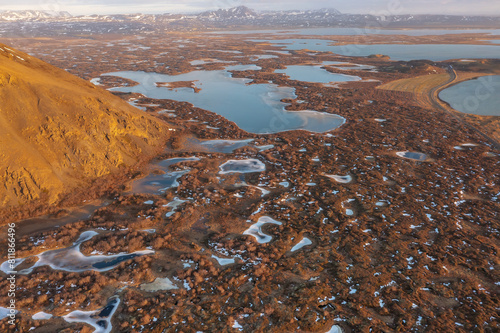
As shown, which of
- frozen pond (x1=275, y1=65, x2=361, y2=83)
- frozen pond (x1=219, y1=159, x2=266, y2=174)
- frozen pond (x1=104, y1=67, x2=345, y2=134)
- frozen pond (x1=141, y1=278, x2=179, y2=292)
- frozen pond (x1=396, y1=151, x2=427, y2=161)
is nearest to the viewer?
frozen pond (x1=141, y1=278, x2=179, y2=292)

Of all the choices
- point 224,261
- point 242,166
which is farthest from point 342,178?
point 224,261

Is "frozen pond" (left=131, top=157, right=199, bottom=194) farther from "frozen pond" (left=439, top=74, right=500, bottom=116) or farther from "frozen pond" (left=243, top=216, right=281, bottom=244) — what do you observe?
"frozen pond" (left=439, top=74, right=500, bottom=116)

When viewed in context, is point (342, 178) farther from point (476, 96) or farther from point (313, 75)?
point (313, 75)

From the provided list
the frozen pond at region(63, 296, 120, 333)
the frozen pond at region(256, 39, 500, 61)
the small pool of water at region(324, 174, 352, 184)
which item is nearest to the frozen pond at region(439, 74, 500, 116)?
the small pool of water at region(324, 174, 352, 184)

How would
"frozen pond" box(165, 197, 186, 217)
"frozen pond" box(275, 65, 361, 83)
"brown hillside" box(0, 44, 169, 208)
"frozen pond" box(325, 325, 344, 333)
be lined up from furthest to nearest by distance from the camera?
"frozen pond" box(275, 65, 361, 83) < "frozen pond" box(165, 197, 186, 217) < "brown hillside" box(0, 44, 169, 208) < "frozen pond" box(325, 325, 344, 333)

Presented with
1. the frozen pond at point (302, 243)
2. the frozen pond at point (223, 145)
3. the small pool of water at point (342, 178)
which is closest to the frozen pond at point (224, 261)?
the frozen pond at point (302, 243)

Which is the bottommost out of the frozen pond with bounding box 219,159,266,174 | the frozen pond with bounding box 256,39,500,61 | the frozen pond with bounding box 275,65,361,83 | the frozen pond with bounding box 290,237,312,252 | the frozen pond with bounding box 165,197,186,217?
the frozen pond with bounding box 290,237,312,252

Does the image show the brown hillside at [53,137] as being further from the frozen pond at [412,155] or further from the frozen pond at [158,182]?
the frozen pond at [412,155]
